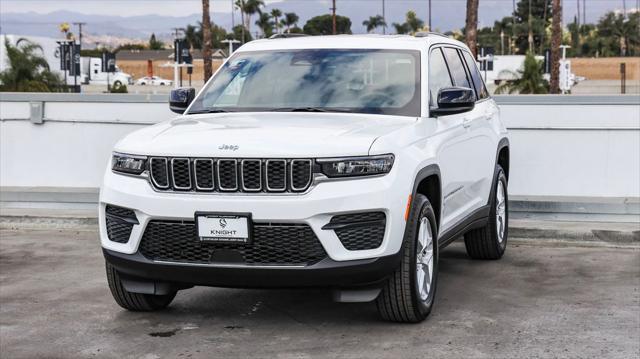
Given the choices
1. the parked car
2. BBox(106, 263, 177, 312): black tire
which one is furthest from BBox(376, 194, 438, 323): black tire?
the parked car

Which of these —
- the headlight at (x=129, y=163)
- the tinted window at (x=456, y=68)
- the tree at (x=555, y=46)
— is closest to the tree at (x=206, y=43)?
the tree at (x=555, y=46)

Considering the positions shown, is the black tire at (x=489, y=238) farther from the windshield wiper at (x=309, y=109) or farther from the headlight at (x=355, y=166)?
the headlight at (x=355, y=166)

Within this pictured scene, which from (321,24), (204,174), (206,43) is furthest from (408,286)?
(321,24)

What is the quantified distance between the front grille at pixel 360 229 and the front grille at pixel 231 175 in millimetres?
295

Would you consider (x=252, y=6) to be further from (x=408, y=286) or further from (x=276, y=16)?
(x=408, y=286)

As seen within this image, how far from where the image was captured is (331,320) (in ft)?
22.8

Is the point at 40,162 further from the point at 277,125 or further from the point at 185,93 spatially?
the point at 277,125

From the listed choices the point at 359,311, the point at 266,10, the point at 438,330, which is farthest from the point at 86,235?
the point at 266,10

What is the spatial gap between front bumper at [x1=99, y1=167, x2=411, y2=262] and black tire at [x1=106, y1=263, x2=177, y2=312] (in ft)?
2.25

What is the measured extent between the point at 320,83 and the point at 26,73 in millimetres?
28484

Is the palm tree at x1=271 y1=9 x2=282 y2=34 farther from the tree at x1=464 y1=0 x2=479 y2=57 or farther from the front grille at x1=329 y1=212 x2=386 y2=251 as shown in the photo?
the front grille at x1=329 y1=212 x2=386 y2=251

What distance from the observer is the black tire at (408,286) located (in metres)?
6.45

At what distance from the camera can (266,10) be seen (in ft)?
521

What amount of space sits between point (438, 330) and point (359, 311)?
0.73 meters
